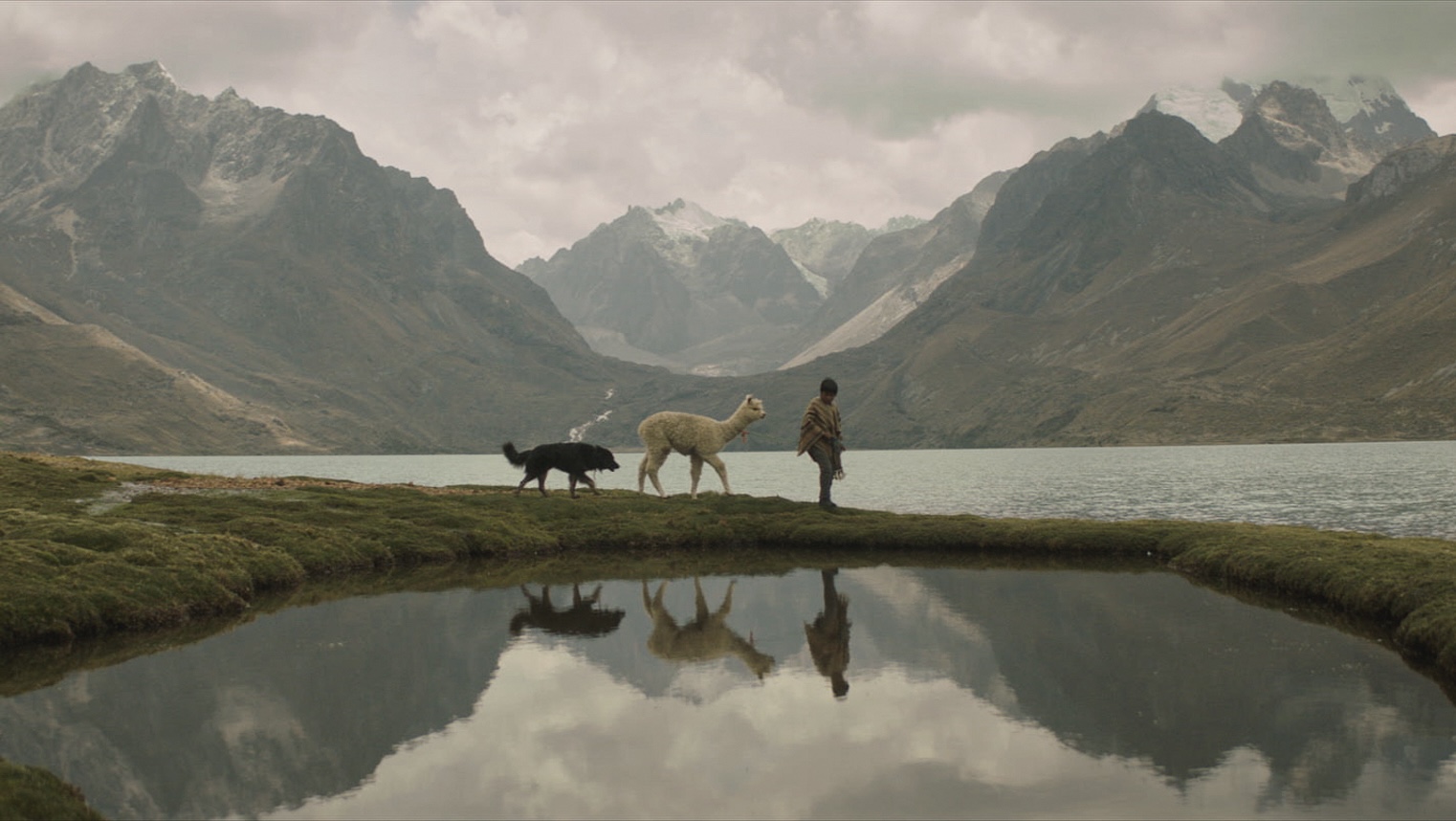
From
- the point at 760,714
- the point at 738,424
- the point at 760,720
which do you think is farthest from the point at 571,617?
the point at 738,424

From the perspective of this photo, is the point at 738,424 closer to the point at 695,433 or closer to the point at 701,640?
the point at 695,433

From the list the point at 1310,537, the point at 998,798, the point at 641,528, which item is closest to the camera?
the point at 998,798

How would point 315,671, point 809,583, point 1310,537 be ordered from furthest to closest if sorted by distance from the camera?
point 1310,537 < point 809,583 < point 315,671

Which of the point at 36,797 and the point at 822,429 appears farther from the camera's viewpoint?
the point at 822,429

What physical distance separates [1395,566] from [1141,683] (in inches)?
534

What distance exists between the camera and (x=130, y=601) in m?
25.4

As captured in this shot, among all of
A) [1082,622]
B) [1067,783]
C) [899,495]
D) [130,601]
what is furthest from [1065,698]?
[899,495]

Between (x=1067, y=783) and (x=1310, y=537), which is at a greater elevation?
(x=1310, y=537)

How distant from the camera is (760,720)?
54.6 ft

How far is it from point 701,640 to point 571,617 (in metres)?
4.72

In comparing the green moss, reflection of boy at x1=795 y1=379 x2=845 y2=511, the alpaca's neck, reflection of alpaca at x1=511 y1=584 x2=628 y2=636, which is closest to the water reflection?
reflection of alpaca at x1=511 y1=584 x2=628 y2=636

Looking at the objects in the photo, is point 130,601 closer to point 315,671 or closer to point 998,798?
point 315,671

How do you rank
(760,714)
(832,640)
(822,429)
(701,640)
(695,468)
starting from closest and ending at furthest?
(760,714)
(832,640)
(701,640)
(822,429)
(695,468)

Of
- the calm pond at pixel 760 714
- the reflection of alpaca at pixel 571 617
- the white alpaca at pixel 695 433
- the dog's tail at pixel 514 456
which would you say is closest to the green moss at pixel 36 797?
the calm pond at pixel 760 714
